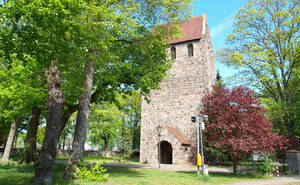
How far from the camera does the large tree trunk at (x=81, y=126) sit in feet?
33.1

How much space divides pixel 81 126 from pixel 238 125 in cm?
901

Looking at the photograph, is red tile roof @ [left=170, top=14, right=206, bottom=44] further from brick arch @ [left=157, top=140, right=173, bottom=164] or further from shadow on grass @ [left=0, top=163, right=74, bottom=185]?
shadow on grass @ [left=0, top=163, right=74, bottom=185]

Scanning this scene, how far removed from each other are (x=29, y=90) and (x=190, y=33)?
19.1 m

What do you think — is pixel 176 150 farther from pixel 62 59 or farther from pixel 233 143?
pixel 62 59

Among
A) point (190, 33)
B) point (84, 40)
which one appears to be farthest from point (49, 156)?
point (190, 33)

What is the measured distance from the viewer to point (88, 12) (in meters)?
8.12

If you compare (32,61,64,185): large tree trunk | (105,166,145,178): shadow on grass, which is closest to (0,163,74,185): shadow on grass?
(32,61,64,185): large tree trunk

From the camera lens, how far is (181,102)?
24.6m

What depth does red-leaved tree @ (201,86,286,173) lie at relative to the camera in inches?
505

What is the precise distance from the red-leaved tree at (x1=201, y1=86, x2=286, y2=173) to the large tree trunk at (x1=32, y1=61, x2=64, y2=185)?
30.4 feet

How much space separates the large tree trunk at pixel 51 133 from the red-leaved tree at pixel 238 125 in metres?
9.26

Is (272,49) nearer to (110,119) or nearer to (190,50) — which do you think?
(190,50)

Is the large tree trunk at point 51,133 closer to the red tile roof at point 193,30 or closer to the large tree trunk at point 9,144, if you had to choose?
the large tree trunk at point 9,144

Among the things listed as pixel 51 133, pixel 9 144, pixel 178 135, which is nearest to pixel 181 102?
pixel 178 135
